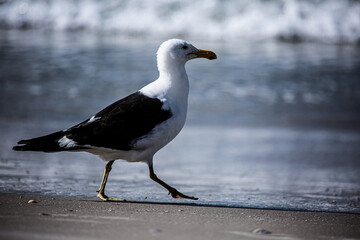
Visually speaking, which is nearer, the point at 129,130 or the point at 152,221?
the point at 152,221

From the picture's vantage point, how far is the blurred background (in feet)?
16.3

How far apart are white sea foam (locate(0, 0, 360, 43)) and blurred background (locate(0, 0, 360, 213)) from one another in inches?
1.2

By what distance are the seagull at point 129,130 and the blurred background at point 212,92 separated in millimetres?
402

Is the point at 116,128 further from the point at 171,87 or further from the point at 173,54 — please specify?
the point at 173,54

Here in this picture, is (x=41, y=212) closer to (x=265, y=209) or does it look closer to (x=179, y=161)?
(x=265, y=209)

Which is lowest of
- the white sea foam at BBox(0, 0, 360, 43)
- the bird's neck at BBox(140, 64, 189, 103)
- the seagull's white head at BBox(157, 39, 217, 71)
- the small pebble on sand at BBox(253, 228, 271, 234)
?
the small pebble on sand at BBox(253, 228, 271, 234)

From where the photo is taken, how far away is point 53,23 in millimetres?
15523

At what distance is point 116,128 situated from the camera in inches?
163

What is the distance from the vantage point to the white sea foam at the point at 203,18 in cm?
1429

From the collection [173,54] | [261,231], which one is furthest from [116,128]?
[261,231]

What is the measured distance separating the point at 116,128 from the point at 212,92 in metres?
5.64

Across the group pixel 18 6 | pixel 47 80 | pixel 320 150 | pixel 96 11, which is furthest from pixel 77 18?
pixel 320 150

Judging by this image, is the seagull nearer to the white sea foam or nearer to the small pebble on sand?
the small pebble on sand

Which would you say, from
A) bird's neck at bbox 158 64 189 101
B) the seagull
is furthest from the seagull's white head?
the seagull
